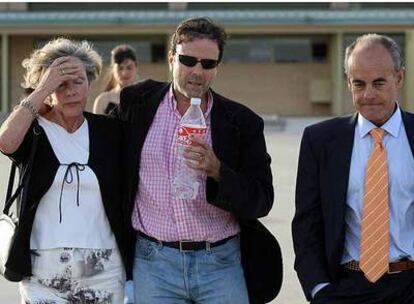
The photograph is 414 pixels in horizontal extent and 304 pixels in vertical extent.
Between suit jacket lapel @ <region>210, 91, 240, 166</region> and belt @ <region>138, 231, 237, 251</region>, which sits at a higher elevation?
suit jacket lapel @ <region>210, 91, 240, 166</region>

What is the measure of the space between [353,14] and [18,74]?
15056mm

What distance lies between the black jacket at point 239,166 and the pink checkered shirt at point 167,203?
0.14 feet

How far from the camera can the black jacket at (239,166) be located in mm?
3785

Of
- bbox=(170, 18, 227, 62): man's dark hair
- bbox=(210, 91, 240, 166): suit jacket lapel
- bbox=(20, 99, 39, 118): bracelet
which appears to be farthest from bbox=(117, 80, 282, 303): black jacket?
bbox=(20, 99, 39, 118): bracelet

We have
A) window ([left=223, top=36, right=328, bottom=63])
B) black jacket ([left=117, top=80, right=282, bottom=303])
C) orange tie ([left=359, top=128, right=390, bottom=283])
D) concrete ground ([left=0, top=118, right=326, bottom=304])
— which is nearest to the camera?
orange tie ([left=359, top=128, right=390, bottom=283])

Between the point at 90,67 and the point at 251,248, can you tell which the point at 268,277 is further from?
the point at 90,67

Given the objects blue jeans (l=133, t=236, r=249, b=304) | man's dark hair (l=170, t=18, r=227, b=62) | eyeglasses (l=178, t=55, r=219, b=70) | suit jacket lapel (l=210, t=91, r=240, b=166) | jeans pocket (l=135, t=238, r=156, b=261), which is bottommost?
blue jeans (l=133, t=236, r=249, b=304)

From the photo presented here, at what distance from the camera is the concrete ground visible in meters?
7.59

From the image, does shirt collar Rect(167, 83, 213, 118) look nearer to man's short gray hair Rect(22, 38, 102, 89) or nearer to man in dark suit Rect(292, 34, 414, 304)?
man's short gray hair Rect(22, 38, 102, 89)

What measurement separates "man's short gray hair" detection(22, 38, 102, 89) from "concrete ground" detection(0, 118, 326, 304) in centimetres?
372

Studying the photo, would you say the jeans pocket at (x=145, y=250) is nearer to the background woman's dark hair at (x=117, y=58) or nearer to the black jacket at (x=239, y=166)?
the black jacket at (x=239, y=166)

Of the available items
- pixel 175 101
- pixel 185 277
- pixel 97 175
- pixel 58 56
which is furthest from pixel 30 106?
pixel 185 277

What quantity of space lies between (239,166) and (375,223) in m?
0.74

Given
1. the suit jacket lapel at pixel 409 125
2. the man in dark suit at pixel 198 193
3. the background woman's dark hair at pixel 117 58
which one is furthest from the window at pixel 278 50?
the suit jacket lapel at pixel 409 125
